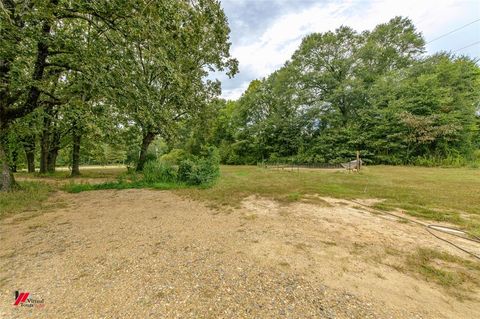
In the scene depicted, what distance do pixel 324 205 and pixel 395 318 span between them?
3161mm

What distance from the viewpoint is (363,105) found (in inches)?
669

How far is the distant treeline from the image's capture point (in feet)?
44.3

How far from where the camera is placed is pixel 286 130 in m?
20.0

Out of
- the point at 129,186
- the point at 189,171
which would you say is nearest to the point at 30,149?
the point at 129,186

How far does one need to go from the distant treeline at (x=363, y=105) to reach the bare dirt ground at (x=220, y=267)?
37.7 feet

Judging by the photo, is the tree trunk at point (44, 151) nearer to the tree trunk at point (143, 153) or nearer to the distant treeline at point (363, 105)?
the tree trunk at point (143, 153)

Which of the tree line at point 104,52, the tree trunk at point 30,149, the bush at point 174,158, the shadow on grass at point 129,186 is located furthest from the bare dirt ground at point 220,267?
the tree trunk at point 30,149

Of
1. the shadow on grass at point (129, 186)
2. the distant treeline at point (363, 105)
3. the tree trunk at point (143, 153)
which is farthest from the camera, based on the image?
the distant treeline at point (363, 105)

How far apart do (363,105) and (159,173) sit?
1848 centimetres

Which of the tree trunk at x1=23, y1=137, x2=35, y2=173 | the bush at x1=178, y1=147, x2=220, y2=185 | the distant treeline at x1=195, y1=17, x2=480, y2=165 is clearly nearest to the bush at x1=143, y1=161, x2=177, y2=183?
the bush at x1=178, y1=147, x2=220, y2=185

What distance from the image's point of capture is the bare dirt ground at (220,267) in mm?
1550

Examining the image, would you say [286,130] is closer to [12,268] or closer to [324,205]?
[324,205]

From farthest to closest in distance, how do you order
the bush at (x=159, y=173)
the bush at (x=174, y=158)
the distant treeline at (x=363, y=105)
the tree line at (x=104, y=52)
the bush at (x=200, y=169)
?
the distant treeline at (x=363, y=105) → the bush at (x=174, y=158) → the bush at (x=159, y=173) → the bush at (x=200, y=169) → the tree line at (x=104, y=52)

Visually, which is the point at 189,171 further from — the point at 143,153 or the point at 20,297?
the point at 20,297
